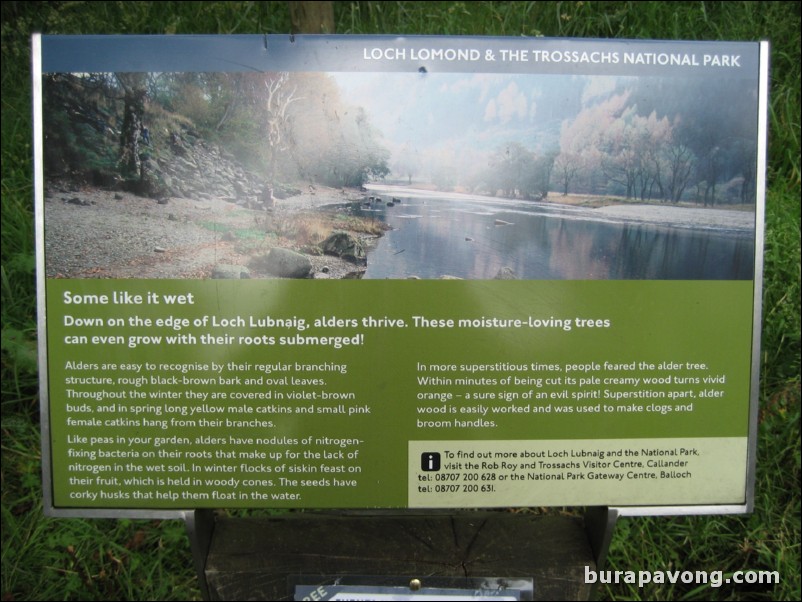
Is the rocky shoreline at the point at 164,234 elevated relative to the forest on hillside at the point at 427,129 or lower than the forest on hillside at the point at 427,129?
lower

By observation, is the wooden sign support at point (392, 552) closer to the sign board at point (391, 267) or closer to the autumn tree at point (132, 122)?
the sign board at point (391, 267)

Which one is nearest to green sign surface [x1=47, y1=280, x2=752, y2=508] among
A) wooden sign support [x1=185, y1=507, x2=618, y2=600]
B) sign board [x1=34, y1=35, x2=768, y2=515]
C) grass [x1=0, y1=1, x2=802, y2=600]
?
sign board [x1=34, y1=35, x2=768, y2=515]

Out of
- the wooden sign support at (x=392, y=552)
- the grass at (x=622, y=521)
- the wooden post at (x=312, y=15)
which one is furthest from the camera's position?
the wooden post at (x=312, y=15)

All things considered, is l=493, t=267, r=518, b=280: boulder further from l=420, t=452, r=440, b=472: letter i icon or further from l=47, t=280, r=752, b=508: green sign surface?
l=420, t=452, r=440, b=472: letter i icon

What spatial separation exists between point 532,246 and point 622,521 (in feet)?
5.38

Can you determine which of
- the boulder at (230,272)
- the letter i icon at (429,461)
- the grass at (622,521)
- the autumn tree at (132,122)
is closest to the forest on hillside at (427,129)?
the autumn tree at (132,122)

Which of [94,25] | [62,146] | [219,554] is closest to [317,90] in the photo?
[62,146]

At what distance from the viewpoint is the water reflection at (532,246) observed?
177 cm

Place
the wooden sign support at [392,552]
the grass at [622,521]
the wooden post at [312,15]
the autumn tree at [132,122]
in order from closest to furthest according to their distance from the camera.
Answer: the autumn tree at [132,122]
the wooden sign support at [392,552]
the grass at [622,521]
the wooden post at [312,15]

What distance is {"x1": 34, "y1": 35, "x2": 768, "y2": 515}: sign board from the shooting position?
1.74m

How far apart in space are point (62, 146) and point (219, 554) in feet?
4.66

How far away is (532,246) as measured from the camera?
1.78 meters

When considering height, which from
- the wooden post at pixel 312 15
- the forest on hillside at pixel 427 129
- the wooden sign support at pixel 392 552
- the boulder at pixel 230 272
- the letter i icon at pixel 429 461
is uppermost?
the wooden post at pixel 312 15

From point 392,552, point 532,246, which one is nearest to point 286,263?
point 532,246
